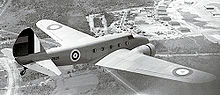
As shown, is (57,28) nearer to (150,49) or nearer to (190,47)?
(150,49)

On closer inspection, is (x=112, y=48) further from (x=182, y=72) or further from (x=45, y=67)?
(x=182, y=72)

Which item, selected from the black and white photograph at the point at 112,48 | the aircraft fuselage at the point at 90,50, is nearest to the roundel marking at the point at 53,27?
the black and white photograph at the point at 112,48

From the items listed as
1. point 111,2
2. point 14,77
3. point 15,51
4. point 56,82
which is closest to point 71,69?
point 56,82

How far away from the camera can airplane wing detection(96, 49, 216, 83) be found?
37031 millimetres

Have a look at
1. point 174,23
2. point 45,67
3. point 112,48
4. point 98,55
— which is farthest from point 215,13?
point 45,67

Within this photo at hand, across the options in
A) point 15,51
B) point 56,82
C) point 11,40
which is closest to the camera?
point 15,51

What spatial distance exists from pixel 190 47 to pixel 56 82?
27.9 meters

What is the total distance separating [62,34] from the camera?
57.3 meters

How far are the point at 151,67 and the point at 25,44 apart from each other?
57.5ft

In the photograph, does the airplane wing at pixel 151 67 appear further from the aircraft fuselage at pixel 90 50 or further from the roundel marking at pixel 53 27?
the roundel marking at pixel 53 27

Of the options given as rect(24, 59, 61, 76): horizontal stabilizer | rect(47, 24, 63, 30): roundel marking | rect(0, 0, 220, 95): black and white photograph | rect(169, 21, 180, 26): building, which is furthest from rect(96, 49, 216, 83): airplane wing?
rect(169, 21, 180, 26): building

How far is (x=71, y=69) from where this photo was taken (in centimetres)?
5831

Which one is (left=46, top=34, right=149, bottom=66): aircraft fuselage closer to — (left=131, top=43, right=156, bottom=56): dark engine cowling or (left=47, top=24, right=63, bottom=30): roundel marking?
(left=131, top=43, right=156, bottom=56): dark engine cowling

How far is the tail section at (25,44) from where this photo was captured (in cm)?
4434
